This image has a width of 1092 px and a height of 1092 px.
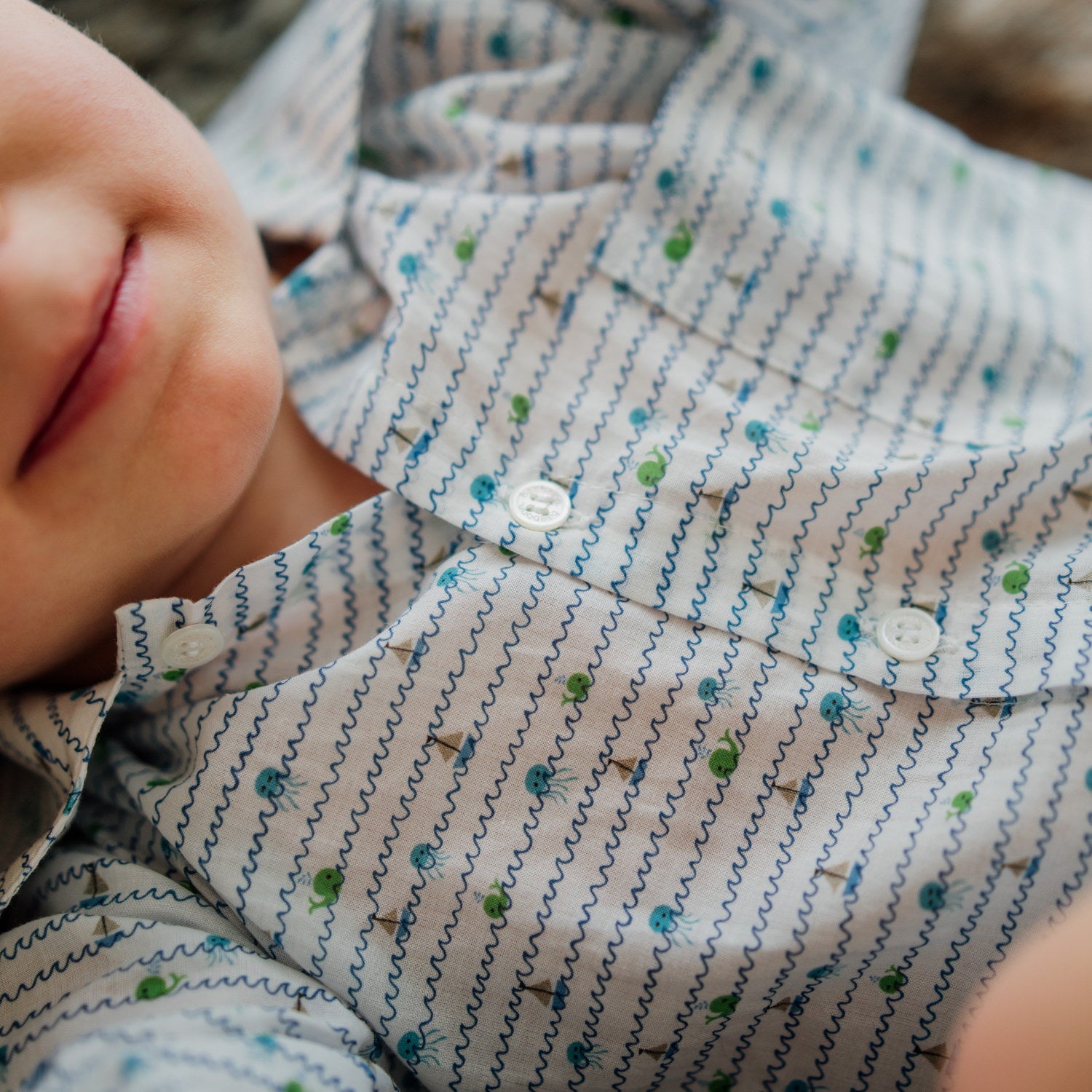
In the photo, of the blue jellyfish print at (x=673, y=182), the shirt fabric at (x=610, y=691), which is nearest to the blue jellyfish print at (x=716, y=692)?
the shirt fabric at (x=610, y=691)

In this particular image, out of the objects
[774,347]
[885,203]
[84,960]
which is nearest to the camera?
[84,960]

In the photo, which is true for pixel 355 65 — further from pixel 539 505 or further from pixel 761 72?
pixel 539 505

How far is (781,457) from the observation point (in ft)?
2.60

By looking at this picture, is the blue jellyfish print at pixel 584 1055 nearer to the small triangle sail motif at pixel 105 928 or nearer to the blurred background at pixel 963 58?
the small triangle sail motif at pixel 105 928

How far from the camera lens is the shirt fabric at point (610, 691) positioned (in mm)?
696

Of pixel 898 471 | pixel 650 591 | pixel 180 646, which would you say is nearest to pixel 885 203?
pixel 898 471

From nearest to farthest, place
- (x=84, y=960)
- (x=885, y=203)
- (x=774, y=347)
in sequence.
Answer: (x=84, y=960)
(x=774, y=347)
(x=885, y=203)

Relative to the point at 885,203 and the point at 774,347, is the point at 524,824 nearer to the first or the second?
the point at 774,347

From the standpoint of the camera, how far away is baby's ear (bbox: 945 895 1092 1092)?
1.81ft

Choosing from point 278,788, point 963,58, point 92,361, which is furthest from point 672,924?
point 963,58

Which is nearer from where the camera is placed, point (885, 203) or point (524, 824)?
point (524, 824)

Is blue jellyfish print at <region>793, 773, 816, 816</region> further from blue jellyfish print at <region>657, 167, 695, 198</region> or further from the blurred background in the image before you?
the blurred background

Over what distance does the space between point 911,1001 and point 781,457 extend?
0.43m

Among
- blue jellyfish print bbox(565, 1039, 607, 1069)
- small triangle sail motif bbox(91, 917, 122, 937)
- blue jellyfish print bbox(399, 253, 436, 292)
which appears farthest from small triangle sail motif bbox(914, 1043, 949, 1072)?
blue jellyfish print bbox(399, 253, 436, 292)
